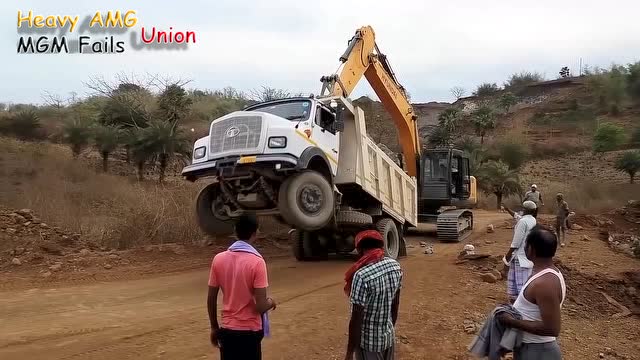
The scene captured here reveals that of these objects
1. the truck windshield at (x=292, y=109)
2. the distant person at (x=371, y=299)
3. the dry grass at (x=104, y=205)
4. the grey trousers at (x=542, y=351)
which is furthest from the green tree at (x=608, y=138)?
the distant person at (x=371, y=299)

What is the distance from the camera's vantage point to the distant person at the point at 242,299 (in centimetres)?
392

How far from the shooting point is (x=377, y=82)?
14406 millimetres

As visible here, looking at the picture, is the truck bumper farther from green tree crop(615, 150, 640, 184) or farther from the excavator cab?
green tree crop(615, 150, 640, 184)

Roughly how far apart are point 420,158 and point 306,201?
27.3 feet

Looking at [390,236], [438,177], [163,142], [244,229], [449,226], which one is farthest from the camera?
[163,142]

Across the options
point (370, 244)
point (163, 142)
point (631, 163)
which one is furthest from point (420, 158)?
point (631, 163)

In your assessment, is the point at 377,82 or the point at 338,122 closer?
the point at 338,122

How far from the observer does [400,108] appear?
15.4 metres

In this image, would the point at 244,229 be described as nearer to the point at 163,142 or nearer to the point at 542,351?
the point at 542,351

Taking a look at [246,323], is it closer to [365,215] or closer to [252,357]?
[252,357]

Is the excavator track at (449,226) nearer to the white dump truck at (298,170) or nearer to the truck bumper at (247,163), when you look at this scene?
the white dump truck at (298,170)

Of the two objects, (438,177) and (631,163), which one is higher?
(631,163)

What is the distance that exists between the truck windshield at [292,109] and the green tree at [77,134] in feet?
58.7

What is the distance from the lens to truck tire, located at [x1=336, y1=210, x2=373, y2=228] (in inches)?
423
